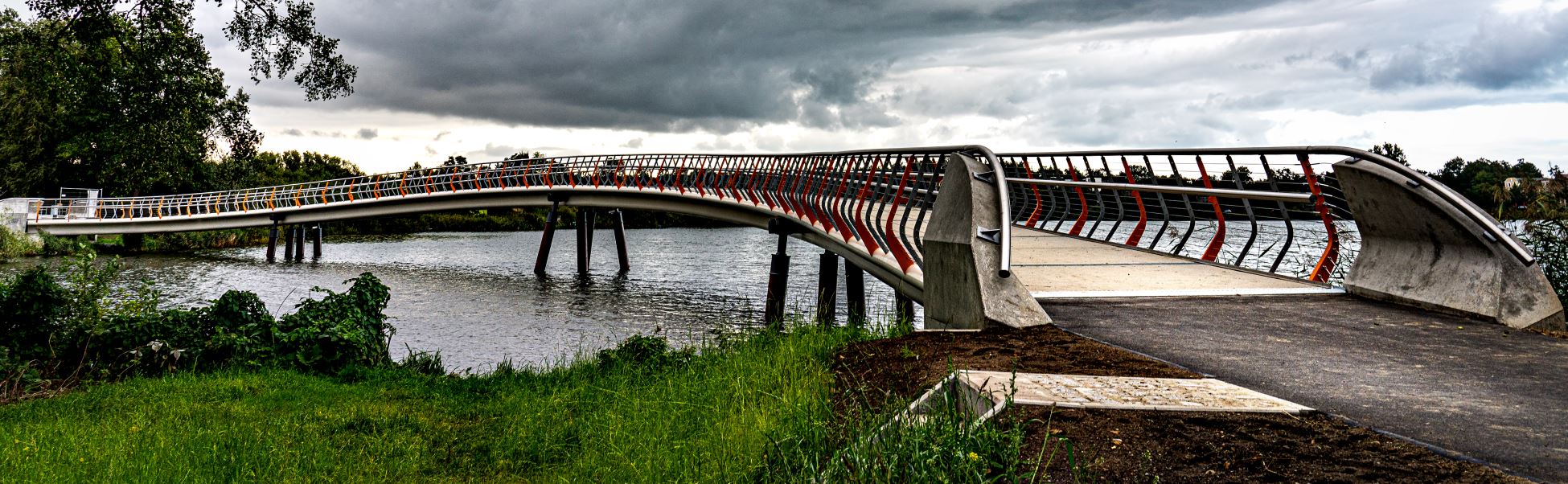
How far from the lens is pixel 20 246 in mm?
39562

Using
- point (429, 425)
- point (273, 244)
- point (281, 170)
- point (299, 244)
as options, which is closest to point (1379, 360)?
point (429, 425)

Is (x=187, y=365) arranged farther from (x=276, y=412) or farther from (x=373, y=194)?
(x=373, y=194)

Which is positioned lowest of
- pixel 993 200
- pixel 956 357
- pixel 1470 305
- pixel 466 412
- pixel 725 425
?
pixel 466 412

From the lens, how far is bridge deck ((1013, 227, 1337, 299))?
292 inches

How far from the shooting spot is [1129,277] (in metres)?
8.25

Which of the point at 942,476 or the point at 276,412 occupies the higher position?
the point at 942,476

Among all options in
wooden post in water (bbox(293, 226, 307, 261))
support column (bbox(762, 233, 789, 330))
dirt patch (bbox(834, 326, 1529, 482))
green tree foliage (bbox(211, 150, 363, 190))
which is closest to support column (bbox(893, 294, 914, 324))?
dirt patch (bbox(834, 326, 1529, 482))

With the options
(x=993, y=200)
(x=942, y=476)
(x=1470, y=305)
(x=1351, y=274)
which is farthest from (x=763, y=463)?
(x=1351, y=274)

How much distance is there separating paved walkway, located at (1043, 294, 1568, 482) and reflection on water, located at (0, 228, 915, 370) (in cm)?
319

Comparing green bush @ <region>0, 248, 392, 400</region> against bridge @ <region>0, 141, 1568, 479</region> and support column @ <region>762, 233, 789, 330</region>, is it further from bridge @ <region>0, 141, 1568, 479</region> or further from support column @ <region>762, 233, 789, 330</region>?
support column @ <region>762, 233, 789, 330</region>

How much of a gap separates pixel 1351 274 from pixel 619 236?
3318cm

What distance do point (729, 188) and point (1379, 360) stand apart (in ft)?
64.1

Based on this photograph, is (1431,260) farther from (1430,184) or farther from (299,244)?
(299,244)

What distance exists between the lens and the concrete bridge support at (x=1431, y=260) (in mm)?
5966
